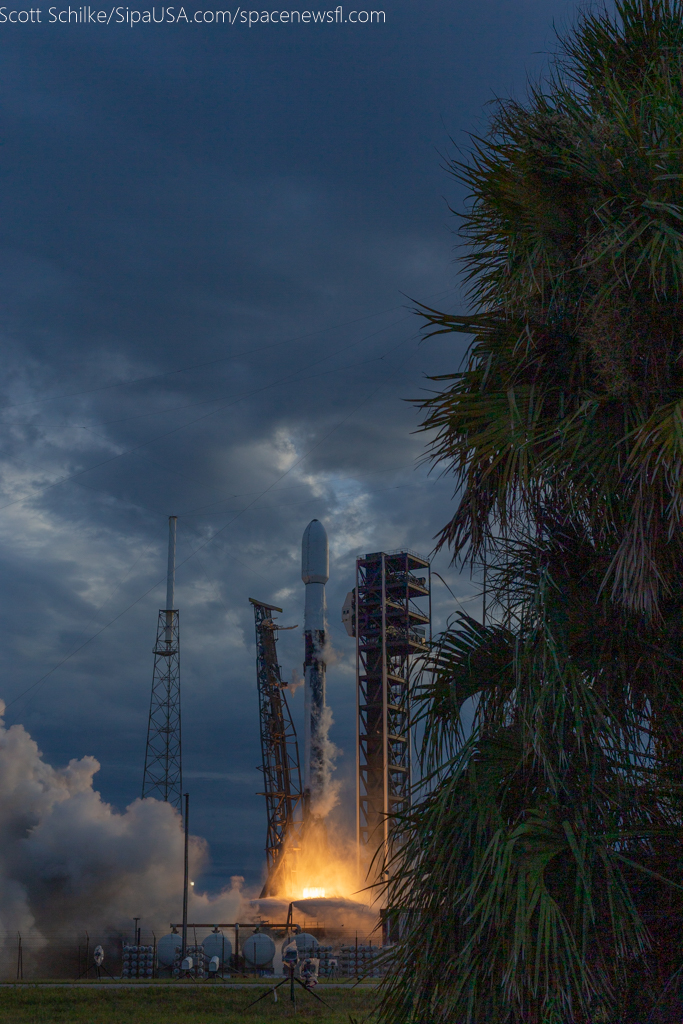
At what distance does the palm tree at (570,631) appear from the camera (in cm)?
670

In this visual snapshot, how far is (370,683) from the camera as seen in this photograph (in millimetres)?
59562

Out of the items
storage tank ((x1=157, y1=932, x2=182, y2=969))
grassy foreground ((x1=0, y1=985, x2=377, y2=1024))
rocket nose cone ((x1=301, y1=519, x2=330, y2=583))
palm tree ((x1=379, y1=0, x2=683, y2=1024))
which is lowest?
storage tank ((x1=157, y1=932, x2=182, y2=969))

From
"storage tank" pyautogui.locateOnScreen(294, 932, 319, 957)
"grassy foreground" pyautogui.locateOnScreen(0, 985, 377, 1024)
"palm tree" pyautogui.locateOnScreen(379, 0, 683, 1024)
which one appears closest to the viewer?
"palm tree" pyautogui.locateOnScreen(379, 0, 683, 1024)

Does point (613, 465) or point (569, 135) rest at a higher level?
point (569, 135)

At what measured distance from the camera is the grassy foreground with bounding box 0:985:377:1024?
72.8 ft

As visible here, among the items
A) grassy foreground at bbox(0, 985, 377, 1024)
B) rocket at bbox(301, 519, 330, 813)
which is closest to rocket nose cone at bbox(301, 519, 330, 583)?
rocket at bbox(301, 519, 330, 813)

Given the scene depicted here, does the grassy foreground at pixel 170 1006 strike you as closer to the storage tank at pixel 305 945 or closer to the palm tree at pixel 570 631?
the storage tank at pixel 305 945

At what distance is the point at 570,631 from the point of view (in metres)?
7.38

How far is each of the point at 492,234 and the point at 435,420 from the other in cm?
182

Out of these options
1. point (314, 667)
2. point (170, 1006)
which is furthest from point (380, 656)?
point (170, 1006)

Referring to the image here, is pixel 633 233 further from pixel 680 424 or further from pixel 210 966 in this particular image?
pixel 210 966

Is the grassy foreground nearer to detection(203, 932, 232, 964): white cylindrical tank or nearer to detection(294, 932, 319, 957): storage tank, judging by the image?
detection(294, 932, 319, 957): storage tank

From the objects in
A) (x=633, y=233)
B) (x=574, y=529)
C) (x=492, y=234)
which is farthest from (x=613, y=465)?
(x=492, y=234)

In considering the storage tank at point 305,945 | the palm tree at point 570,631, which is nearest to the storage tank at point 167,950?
the storage tank at point 305,945
